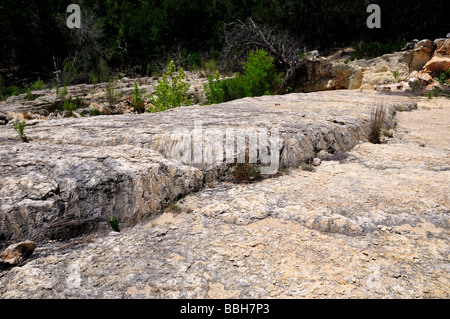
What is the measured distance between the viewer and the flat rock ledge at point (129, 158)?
2049 mm

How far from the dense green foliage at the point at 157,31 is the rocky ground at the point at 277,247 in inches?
344

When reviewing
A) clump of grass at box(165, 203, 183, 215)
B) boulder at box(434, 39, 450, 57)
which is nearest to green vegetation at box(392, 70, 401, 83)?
boulder at box(434, 39, 450, 57)

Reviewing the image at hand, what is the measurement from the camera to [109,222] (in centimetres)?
215

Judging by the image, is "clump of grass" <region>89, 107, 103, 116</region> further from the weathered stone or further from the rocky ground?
the weathered stone

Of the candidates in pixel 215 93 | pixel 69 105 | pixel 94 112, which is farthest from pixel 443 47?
pixel 69 105

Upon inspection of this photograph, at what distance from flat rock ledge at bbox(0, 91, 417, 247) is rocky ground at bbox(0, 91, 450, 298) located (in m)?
0.15

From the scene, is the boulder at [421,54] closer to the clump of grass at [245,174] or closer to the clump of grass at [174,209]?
the clump of grass at [245,174]

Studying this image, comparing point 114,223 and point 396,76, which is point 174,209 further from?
point 396,76

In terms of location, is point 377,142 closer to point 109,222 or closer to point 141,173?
point 141,173

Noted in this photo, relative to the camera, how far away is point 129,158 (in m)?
2.61

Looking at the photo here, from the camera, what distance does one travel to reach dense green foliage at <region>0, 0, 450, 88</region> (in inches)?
421

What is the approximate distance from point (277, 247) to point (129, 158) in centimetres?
157
